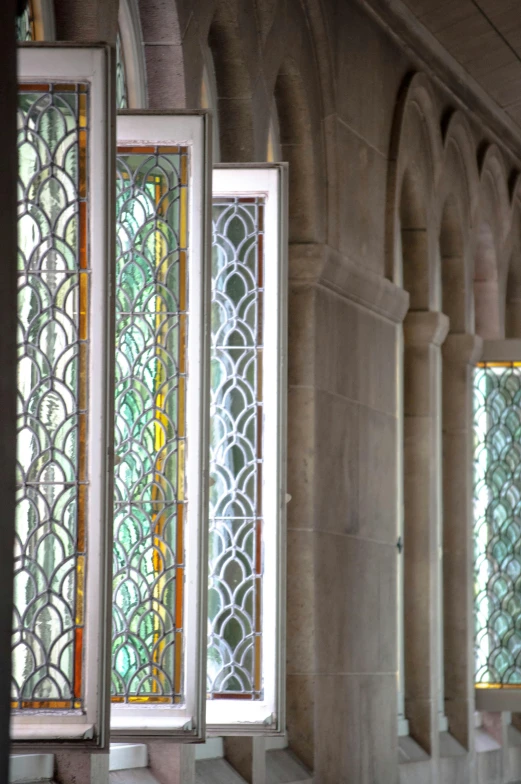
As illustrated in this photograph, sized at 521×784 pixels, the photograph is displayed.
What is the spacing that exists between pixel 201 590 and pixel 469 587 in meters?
6.83

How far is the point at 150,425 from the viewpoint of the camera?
19.6ft

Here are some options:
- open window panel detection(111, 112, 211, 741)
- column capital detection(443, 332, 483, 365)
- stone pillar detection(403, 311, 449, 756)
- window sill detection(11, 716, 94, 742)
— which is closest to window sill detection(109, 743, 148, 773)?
open window panel detection(111, 112, 211, 741)

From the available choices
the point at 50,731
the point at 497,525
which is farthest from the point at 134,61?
the point at 497,525

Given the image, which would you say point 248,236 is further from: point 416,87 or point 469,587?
point 469,587

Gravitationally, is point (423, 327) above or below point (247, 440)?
above

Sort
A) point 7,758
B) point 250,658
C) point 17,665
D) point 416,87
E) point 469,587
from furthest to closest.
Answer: point 469,587
point 416,87
point 250,658
point 17,665
point 7,758

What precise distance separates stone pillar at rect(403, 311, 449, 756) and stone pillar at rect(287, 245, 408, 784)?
1301mm

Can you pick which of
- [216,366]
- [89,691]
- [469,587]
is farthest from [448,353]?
[89,691]

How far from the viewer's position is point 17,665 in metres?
4.81

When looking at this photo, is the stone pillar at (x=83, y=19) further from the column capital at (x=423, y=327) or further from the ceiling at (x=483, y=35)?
the column capital at (x=423, y=327)

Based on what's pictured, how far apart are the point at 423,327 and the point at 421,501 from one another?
1.18m

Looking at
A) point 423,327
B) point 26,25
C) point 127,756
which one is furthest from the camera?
point 423,327

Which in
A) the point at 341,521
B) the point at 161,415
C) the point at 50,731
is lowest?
the point at 50,731

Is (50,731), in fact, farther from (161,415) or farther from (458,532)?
(458,532)
